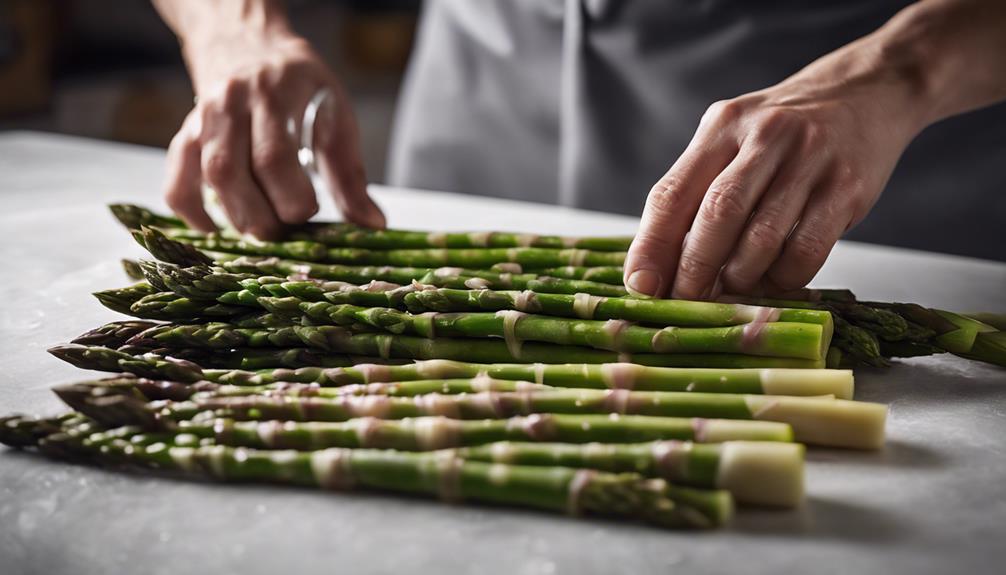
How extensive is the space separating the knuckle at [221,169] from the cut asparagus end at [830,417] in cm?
135

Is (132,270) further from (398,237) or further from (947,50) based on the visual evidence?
(947,50)

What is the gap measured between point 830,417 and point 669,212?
0.49 m

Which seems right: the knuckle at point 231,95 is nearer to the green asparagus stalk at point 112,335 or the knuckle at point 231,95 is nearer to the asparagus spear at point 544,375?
the green asparagus stalk at point 112,335

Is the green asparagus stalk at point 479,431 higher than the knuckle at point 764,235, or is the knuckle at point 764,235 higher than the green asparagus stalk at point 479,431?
the knuckle at point 764,235

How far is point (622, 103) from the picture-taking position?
303 centimetres

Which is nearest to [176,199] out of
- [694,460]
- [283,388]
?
[283,388]

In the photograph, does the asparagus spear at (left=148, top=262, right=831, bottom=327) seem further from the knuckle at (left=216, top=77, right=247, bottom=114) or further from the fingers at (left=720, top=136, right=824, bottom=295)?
the knuckle at (left=216, top=77, right=247, bottom=114)

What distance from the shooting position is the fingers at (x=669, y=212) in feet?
5.80

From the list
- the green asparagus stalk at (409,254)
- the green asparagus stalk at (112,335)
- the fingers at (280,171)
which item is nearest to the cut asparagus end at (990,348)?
the green asparagus stalk at (409,254)

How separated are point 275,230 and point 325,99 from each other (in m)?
0.45

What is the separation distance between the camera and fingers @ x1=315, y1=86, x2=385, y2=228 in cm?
248

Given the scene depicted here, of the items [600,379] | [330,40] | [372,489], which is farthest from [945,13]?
[330,40]

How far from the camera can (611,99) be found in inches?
119

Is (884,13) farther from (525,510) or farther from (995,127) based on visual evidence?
(525,510)
